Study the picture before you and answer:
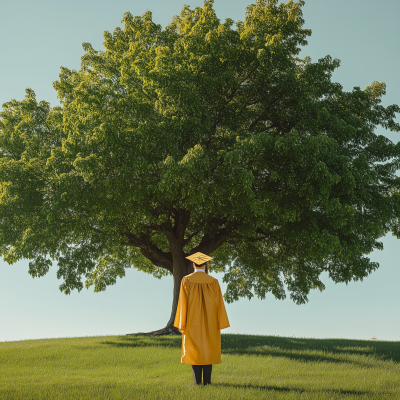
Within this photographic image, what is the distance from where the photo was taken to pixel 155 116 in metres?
17.5

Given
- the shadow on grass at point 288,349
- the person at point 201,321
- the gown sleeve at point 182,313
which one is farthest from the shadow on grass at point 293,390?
the shadow on grass at point 288,349

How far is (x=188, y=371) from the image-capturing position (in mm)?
10906

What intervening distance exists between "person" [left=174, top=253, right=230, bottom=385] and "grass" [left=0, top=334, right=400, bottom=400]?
0.60m

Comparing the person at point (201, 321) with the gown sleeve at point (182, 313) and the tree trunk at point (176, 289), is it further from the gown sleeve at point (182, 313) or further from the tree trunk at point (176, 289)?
the tree trunk at point (176, 289)

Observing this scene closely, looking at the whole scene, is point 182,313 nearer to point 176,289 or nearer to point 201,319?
point 201,319

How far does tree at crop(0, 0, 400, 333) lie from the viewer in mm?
15633

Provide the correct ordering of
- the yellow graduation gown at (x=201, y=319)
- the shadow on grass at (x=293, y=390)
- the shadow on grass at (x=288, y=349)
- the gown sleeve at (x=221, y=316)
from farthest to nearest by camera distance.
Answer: the shadow on grass at (x=288, y=349), the gown sleeve at (x=221, y=316), the shadow on grass at (x=293, y=390), the yellow graduation gown at (x=201, y=319)

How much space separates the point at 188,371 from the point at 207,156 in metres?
8.15

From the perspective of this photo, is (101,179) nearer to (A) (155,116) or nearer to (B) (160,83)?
(A) (155,116)

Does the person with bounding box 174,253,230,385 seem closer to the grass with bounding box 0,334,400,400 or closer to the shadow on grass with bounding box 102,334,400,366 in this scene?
the grass with bounding box 0,334,400,400

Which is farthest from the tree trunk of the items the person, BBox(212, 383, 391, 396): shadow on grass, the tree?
the person

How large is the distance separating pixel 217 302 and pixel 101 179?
10.2m

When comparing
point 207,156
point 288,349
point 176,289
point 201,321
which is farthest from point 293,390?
point 176,289

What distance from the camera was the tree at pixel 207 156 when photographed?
15.6m
